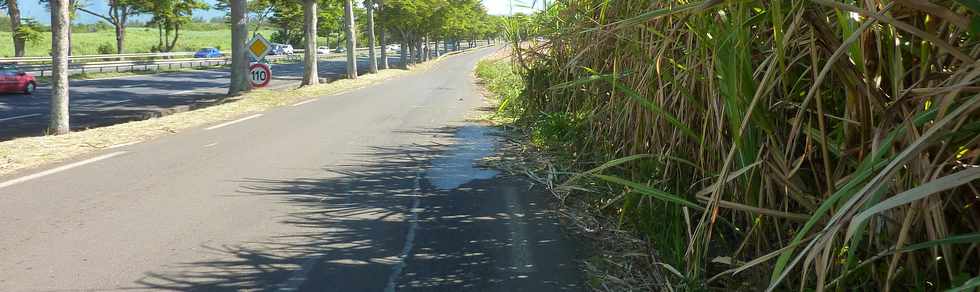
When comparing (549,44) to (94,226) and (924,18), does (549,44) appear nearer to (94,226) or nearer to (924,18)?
(94,226)

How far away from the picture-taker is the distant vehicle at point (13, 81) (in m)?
27.2

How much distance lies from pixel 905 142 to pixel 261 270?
3390mm

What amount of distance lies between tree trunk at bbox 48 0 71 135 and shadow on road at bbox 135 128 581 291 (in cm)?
755

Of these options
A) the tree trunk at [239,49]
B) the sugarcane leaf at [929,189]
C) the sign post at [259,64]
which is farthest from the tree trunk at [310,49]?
the sugarcane leaf at [929,189]

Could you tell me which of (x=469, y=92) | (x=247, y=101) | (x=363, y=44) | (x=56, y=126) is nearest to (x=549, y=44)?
(x=56, y=126)

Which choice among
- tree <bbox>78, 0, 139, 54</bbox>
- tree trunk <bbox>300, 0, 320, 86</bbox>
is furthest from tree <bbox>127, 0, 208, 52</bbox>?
tree trunk <bbox>300, 0, 320, 86</bbox>

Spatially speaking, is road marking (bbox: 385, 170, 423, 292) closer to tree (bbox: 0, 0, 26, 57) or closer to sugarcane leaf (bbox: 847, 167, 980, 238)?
sugarcane leaf (bbox: 847, 167, 980, 238)

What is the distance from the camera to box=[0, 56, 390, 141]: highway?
1848 cm

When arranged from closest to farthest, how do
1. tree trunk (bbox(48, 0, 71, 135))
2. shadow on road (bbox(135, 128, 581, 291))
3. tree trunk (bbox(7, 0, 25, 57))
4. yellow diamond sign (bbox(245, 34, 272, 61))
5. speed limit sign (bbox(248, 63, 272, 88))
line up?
shadow on road (bbox(135, 128, 581, 291)) → tree trunk (bbox(48, 0, 71, 135)) → speed limit sign (bbox(248, 63, 272, 88)) → yellow diamond sign (bbox(245, 34, 272, 61)) → tree trunk (bbox(7, 0, 25, 57))

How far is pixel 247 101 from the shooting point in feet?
65.8

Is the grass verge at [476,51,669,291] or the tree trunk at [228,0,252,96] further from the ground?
the tree trunk at [228,0,252,96]

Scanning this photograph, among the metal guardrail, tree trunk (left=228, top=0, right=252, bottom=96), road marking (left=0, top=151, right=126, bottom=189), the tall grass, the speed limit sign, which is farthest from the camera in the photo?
the metal guardrail

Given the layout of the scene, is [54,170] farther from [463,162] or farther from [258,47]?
[258,47]

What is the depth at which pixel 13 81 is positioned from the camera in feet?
89.5
